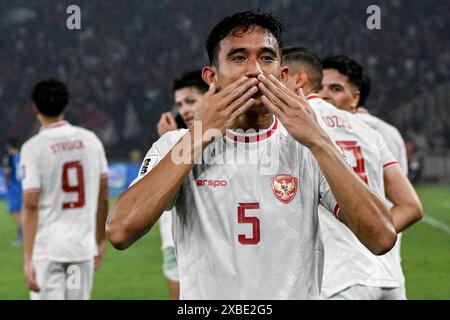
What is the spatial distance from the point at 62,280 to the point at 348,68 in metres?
2.47

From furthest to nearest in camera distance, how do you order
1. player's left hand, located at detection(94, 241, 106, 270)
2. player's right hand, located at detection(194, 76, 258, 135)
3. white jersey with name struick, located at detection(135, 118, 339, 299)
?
player's left hand, located at detection(94, 241, 106, 270)
white jersey with name struick, located at detection(135, 118, 339, 299)
player's right hand, located at detection(194, 76, 258, 135)

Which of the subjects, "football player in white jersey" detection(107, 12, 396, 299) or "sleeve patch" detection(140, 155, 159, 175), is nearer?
"football player in white jersey" detection(107, 12, 396, 299)

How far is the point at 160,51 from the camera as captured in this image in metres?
27.3

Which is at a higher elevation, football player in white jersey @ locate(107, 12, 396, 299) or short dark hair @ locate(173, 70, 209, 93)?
short dark hair @ locate(173, 70, 209, 93)

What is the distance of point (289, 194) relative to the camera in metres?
2.41

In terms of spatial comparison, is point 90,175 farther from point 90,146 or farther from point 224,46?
point 224,46

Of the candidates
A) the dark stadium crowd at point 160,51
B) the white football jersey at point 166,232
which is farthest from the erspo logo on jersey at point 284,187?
the dark stadium crowd at point 160,51

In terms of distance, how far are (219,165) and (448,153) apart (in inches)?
907

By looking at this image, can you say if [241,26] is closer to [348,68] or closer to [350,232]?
[350,232]

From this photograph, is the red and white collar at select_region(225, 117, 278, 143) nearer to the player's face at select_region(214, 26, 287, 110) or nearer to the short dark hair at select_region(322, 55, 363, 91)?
the player's face at select_region(214, 26, 287, 110)

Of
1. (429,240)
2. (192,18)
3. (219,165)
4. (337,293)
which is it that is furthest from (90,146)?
(192,18)

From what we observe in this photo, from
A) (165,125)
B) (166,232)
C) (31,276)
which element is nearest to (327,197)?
(165,125)

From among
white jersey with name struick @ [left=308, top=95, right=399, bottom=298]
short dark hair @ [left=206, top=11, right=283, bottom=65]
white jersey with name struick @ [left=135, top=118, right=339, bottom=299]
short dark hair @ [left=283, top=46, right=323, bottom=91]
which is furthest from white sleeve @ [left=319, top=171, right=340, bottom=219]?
short dark hair @ [left=283, top=46, right=323, bottom=91]

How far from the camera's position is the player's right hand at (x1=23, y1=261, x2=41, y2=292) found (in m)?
5.30
